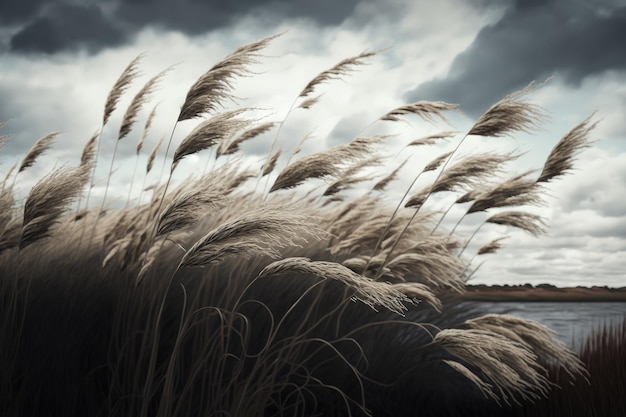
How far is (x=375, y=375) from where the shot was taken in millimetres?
3793

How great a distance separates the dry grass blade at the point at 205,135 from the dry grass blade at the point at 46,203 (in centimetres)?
55

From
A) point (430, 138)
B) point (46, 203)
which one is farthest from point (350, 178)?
point (46, 203)

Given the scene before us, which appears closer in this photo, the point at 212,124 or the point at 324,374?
the point at 212,124

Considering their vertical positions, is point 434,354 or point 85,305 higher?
point 85,305

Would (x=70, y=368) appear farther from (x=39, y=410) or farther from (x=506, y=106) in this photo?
(x=506, y=106)

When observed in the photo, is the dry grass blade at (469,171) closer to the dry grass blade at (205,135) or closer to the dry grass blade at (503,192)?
the dry grass blade at (503,192)

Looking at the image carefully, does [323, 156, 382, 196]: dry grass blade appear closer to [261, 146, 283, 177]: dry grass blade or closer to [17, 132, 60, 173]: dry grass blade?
[261, 146, 283, 177]: dry grass blade

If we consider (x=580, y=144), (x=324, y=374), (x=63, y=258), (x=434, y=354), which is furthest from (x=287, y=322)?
(x=580, y=144)

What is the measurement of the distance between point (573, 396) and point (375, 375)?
158cm

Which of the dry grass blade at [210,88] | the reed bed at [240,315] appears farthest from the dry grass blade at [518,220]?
the dry grass blade at [210,88]

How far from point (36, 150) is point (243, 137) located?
4.90ft

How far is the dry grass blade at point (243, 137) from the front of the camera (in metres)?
5.01

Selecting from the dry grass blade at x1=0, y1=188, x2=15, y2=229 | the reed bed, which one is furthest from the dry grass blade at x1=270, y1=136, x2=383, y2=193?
the dry grass blade at x1=0, y1=188, x2=15, y2=229

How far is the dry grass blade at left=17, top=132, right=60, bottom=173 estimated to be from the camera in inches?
181
